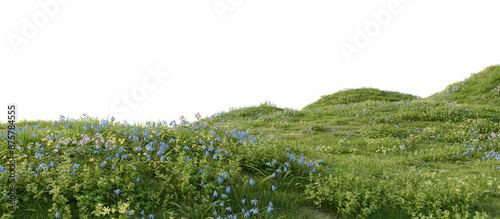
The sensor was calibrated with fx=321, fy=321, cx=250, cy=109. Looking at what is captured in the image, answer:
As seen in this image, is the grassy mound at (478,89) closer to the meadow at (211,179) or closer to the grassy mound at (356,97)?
the grassy mound at (356,97)

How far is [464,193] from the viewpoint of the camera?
6.09 m

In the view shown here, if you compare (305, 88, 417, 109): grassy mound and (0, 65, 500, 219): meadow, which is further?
(305, 88, 417, 109): grassy mound

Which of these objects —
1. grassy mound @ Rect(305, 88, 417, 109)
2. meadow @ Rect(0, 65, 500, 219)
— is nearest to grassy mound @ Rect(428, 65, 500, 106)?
grassy mound @ Rect(305, 88, 417, 109)

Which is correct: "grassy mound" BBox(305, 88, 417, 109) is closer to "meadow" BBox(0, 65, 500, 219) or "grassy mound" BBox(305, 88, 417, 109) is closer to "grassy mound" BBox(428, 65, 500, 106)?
"grassy mound" BBox(428, 65, 500, 106)

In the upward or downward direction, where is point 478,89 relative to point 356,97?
downward

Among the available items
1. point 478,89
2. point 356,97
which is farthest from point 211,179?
point 478,89

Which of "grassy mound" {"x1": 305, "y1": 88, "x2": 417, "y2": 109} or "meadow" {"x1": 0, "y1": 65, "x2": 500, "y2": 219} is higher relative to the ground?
"grassy mound" {"x1": 305, "y1": 88, "x2": 417, "y2": 109}

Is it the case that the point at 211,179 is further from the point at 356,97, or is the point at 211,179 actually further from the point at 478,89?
the point at 478,89

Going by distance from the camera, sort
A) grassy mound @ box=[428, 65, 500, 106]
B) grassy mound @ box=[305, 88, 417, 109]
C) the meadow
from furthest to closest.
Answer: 1. grassy mound @ box=[305, 88, 417, 109]
2. grassy mound @ box=[428, 65, 500, 106]
3. the meadow

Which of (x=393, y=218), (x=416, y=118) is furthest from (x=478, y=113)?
(x=393, y=218)

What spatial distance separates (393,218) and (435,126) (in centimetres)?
1011

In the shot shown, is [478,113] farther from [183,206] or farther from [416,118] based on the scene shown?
[183,206]

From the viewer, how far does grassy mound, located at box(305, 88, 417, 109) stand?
997 inches

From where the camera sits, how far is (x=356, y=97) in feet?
84.6
